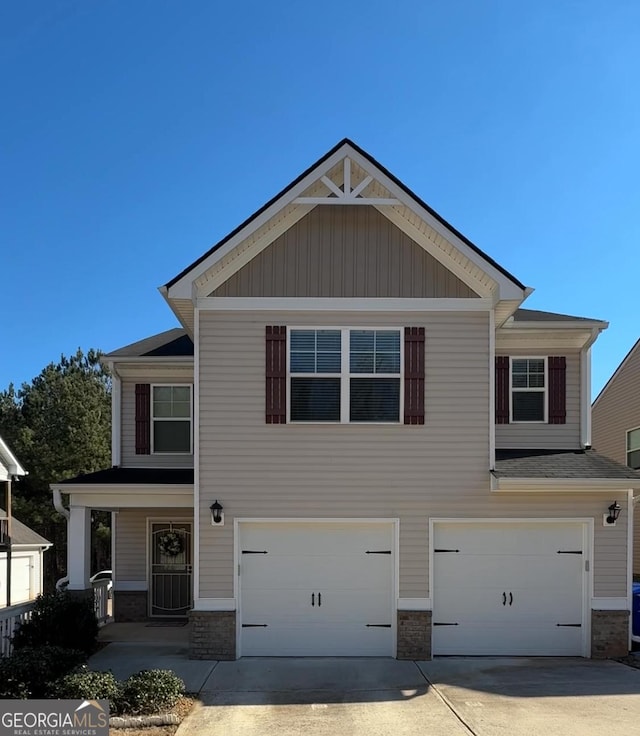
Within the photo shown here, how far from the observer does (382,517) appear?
1048 centimetres

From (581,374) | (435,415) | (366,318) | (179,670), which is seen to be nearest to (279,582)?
(179,670)

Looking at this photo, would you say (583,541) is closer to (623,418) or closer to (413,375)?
(413,375)

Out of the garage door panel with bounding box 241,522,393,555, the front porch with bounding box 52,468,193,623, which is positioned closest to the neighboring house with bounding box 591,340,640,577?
the garage door panel with bounding box 241,522,393,555

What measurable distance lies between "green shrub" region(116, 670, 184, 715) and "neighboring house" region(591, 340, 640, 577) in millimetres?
15102

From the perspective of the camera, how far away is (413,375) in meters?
10.7

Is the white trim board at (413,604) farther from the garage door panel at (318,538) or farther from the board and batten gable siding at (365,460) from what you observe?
the garage door panel at (318,538)

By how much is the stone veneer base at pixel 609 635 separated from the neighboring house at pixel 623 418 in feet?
29.8

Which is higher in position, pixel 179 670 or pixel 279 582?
pixel 279 582

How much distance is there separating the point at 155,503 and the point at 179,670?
298 centimetres

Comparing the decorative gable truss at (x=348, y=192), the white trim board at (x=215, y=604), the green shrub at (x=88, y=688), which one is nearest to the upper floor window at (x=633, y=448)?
the decorative gable truss at (x=348, y=192)

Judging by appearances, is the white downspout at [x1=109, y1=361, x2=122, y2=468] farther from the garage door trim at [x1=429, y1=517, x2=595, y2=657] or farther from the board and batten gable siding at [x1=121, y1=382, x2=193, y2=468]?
the garage door trim at [x1=429, y1=517, x2=595, y2=657]

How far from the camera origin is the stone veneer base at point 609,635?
10461 millimetres

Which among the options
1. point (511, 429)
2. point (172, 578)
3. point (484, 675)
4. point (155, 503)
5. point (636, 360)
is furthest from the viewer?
point (636, 360)

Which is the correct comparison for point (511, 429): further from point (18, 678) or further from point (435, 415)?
point (18, 678)
